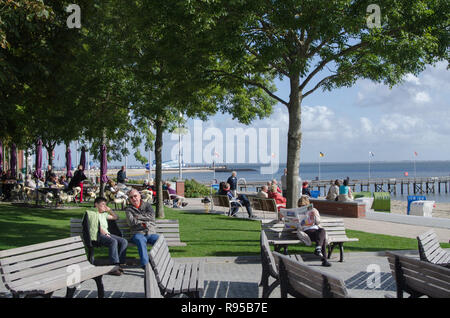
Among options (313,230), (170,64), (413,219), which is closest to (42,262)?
(313,230)

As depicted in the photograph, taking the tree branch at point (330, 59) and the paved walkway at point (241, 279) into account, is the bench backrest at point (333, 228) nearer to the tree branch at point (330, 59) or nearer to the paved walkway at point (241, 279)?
the paved walkway at point (241, 279)

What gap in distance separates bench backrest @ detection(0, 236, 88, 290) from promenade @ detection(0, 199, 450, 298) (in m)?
0.63

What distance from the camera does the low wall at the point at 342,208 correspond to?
20219mm

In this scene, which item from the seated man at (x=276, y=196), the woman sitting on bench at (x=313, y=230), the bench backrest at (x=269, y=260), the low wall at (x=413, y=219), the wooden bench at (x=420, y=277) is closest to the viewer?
the wooden bench at (x=420, y=277)

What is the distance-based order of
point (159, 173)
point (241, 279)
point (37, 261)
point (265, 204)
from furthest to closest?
point (265, 204), point (159, 173), point (241, 279), point (37, 261)

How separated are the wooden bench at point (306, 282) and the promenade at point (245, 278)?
5.42 feet

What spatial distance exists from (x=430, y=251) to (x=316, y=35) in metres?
5.95

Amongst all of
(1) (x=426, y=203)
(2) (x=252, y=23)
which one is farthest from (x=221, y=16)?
(1) (x=426, y=203)

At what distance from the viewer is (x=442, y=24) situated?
38.5 feet

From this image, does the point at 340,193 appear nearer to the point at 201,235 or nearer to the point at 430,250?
the point at 201,235

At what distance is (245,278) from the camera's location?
26.8 feet

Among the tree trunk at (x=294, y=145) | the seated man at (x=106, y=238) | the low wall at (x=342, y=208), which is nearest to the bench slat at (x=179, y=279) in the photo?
the seated man at (x=106, y=238)
